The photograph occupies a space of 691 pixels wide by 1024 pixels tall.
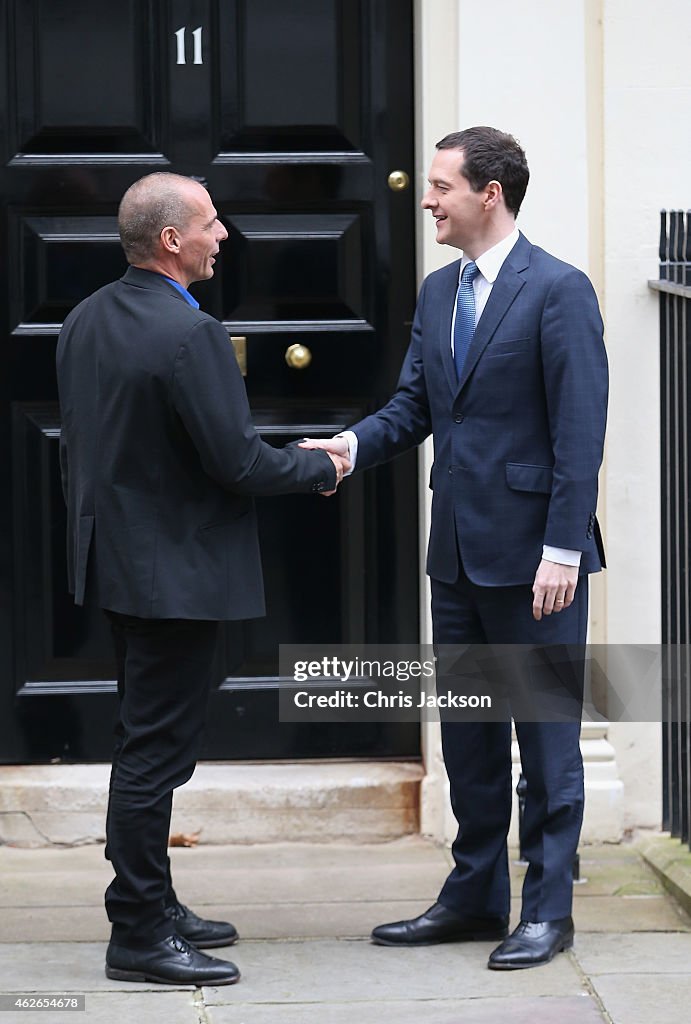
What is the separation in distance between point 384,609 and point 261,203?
129 cm

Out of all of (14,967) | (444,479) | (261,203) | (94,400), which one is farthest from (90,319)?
(14,967)

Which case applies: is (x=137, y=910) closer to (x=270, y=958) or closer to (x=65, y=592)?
(x=270, y=958)

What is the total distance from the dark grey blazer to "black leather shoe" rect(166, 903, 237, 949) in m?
0.88

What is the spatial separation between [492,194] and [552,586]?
942mm

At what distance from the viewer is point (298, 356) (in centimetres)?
483

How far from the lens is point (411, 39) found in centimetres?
481

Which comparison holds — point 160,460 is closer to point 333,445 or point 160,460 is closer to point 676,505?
point 333,445

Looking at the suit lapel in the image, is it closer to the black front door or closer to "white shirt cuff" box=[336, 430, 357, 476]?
"white shirt cuff" box=[336, 430, 357, 476]

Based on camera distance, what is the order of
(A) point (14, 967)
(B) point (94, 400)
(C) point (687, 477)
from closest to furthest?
(B) point (94, 400) → (A) point (14, 967) → (C) point (687, 477)

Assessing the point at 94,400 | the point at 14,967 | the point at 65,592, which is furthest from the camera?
the point at 65,592

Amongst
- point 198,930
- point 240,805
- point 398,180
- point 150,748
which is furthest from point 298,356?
point 198,930

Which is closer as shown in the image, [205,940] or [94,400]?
[94,400]

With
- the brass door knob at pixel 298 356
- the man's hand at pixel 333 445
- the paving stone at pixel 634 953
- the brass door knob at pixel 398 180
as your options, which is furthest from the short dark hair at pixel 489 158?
the paving stone at pixel 634 953
